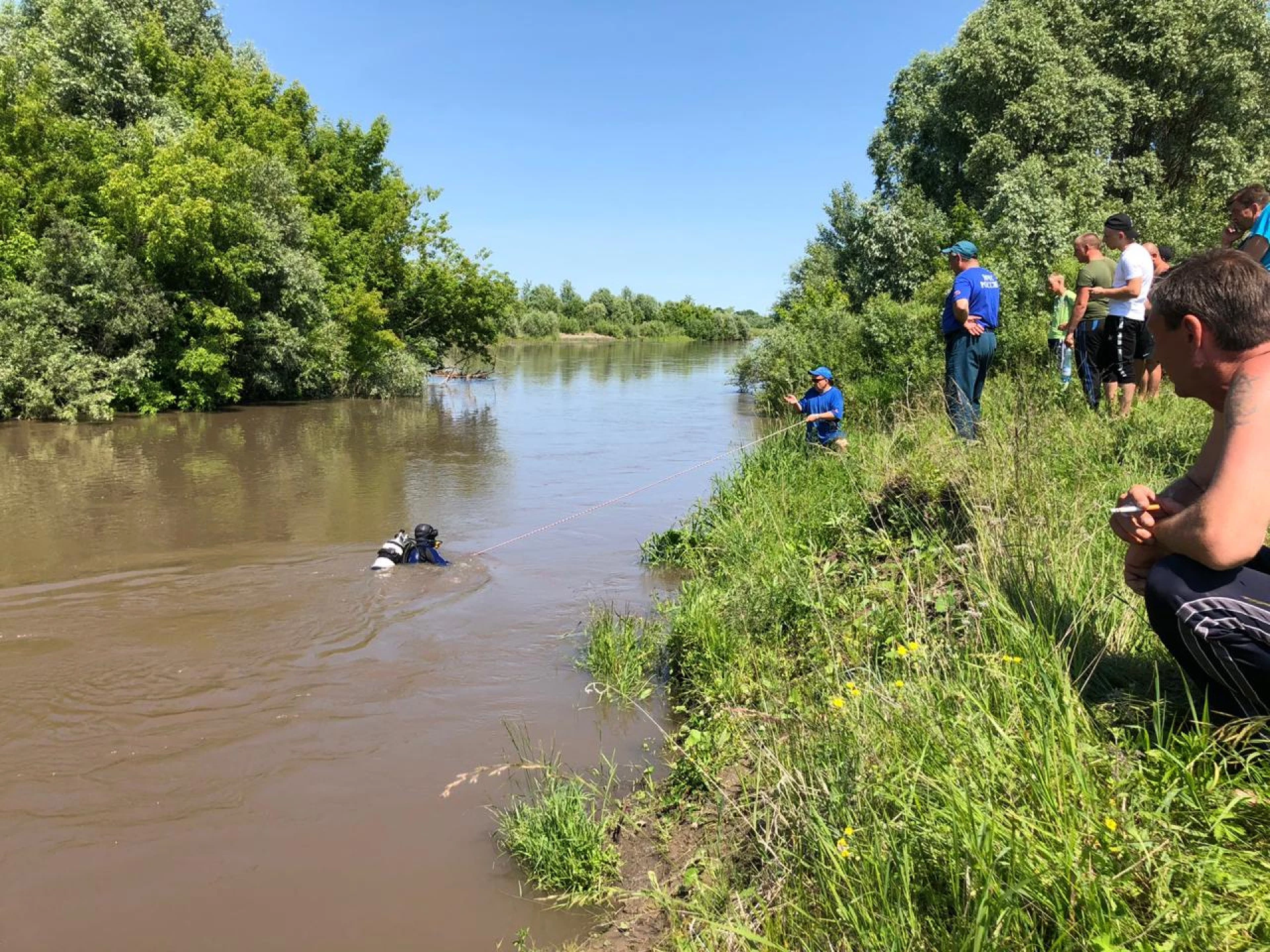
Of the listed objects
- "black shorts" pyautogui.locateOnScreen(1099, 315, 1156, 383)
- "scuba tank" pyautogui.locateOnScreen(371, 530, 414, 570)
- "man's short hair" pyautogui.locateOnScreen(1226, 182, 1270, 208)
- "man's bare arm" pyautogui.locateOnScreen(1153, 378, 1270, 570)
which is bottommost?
"scuba tank" pyautogui.locateOnScreen(371, 530, 414, 570)

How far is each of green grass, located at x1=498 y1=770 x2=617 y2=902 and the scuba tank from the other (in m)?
4.50

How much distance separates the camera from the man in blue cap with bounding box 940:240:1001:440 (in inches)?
283

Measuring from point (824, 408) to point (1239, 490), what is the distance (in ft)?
23.5

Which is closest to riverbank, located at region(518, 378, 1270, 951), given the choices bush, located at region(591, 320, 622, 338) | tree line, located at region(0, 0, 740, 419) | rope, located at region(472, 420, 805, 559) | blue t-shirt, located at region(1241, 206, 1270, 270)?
blue t-shirt, located at region(1241, 206, 1270, 270)

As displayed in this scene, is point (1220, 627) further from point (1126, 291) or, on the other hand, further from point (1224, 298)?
point (1126, 291)

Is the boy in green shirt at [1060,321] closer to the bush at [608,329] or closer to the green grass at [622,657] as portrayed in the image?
the green grass at [622,657]

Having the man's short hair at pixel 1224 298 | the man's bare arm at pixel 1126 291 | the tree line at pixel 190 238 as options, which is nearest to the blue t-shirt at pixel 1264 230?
the man's bare arm at pixel 1126 291

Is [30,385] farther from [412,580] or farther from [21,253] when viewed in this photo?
[412,580]

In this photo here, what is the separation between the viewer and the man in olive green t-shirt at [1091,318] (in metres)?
7.38

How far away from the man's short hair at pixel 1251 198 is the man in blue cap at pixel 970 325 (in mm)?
1829

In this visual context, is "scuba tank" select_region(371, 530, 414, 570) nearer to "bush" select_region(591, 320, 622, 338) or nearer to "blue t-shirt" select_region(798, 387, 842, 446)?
"blue t-shirt" select_region(798, 387, 842, 446)

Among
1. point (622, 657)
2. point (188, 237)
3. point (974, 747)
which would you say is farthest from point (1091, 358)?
point (188, 237)

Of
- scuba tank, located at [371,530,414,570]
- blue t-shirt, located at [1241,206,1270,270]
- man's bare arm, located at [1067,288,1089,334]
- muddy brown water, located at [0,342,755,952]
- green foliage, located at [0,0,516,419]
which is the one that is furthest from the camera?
green foliage, located at [0,0,516,419]

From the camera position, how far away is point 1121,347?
714cm
